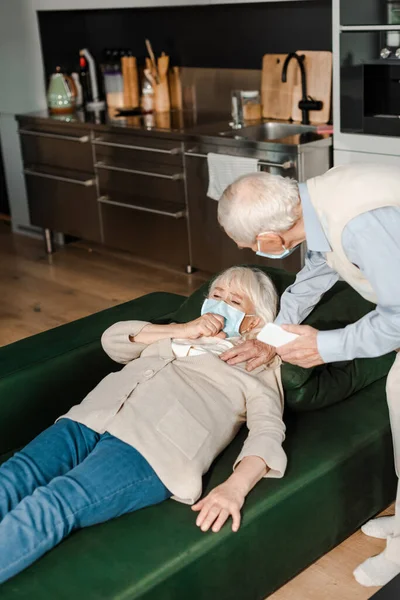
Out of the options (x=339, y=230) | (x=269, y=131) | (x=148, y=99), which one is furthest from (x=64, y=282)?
(x=339, y=230)

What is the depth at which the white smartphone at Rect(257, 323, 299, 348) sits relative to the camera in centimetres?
192

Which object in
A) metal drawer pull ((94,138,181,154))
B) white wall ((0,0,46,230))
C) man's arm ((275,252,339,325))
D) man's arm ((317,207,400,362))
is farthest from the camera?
white wall ((0,0,46,230))

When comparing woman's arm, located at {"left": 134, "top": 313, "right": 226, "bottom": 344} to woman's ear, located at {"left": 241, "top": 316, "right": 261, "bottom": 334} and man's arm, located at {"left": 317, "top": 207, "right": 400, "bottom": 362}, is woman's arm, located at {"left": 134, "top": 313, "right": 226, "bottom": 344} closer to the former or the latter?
woman's ear, located at {"left": 241, "top": 316, "right": 261, "bottom": 334}

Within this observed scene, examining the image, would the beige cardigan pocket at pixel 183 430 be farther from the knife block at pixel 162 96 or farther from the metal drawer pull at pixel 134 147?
the knife block at pixel 162 96

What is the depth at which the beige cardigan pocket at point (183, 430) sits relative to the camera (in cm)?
196

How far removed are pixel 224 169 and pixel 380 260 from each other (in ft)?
7.73

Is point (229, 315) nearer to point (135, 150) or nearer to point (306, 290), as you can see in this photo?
point (306, 290)

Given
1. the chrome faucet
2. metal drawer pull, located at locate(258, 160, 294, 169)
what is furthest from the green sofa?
the chrome faucet

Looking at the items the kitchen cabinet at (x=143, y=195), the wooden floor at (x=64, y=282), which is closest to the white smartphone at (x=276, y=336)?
the wooden floor at (x=64, y=282)

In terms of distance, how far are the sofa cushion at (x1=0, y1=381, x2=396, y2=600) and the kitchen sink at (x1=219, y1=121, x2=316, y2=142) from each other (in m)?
2.10

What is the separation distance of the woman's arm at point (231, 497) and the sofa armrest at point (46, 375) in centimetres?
66

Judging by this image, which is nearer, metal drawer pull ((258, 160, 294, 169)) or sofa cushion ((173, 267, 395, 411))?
sofa cushion ((173, 267, 395, 411))

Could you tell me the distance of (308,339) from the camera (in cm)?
189

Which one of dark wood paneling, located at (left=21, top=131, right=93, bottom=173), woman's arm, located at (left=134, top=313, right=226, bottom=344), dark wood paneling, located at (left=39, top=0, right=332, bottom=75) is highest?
dark wood paneling, located at (left=39, top=0, right=332, bottom=75)
